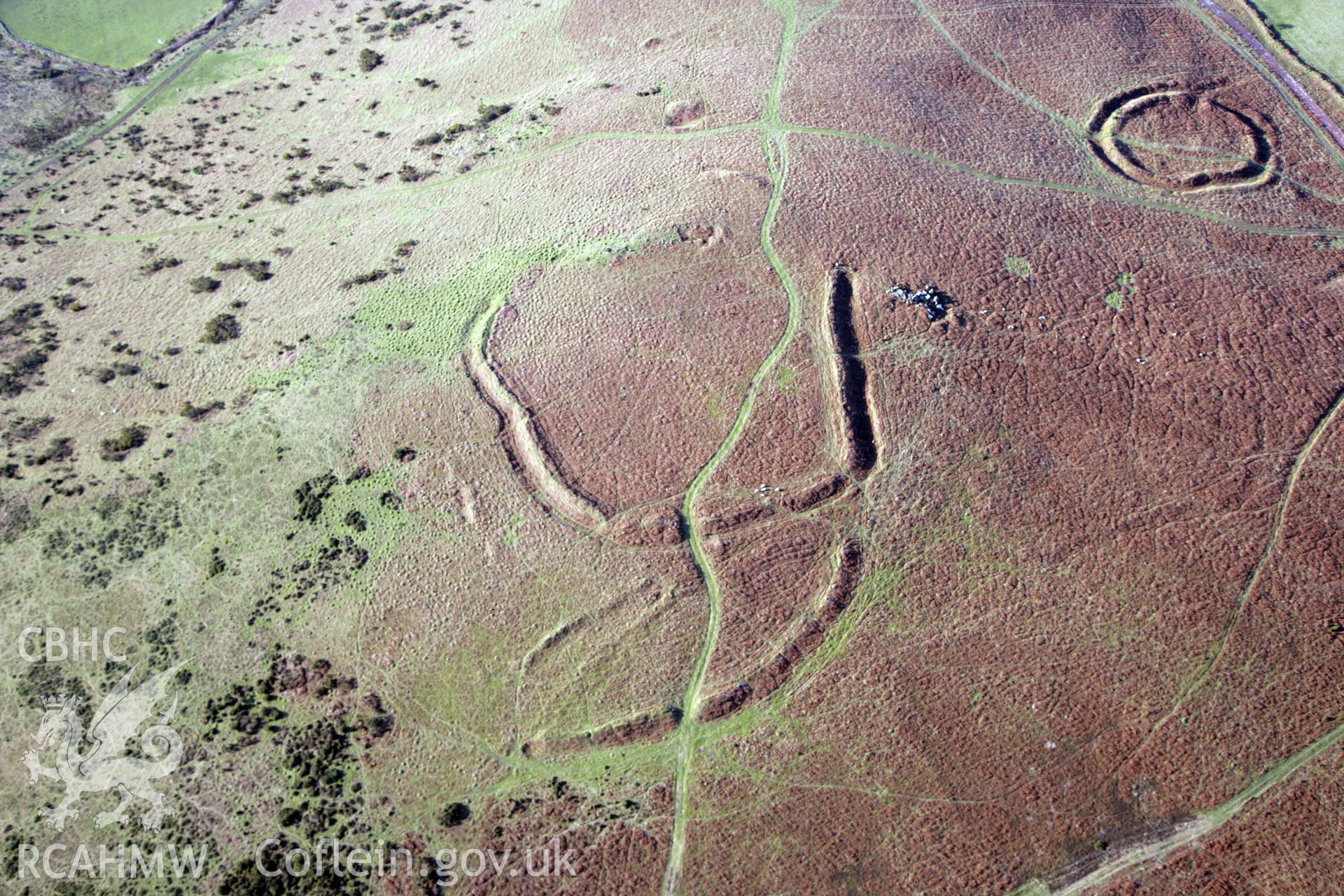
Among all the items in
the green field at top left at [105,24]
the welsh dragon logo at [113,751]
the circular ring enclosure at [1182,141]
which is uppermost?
the green field at top left at [105,24]

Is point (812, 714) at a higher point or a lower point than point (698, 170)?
lower

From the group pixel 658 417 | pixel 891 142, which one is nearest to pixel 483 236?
pixel 658 417

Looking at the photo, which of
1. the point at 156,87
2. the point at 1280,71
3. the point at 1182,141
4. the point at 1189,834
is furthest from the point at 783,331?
the point at 156,87

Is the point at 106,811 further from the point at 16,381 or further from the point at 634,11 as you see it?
the point at 634,11

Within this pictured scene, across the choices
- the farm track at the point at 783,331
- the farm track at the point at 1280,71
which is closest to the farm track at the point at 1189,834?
the farm track at the point at 783,331

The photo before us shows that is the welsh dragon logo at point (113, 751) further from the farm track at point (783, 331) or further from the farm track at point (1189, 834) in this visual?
the farm track at point (1189, 834)

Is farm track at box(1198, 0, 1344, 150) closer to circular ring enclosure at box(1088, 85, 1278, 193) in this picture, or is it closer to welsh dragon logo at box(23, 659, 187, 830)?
circular ring enclosure at box(1088, 85, 1278, 193)

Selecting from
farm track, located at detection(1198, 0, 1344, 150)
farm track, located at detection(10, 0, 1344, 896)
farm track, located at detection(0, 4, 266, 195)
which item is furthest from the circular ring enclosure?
farm track, located at detection(0, 4, 266, 195)
